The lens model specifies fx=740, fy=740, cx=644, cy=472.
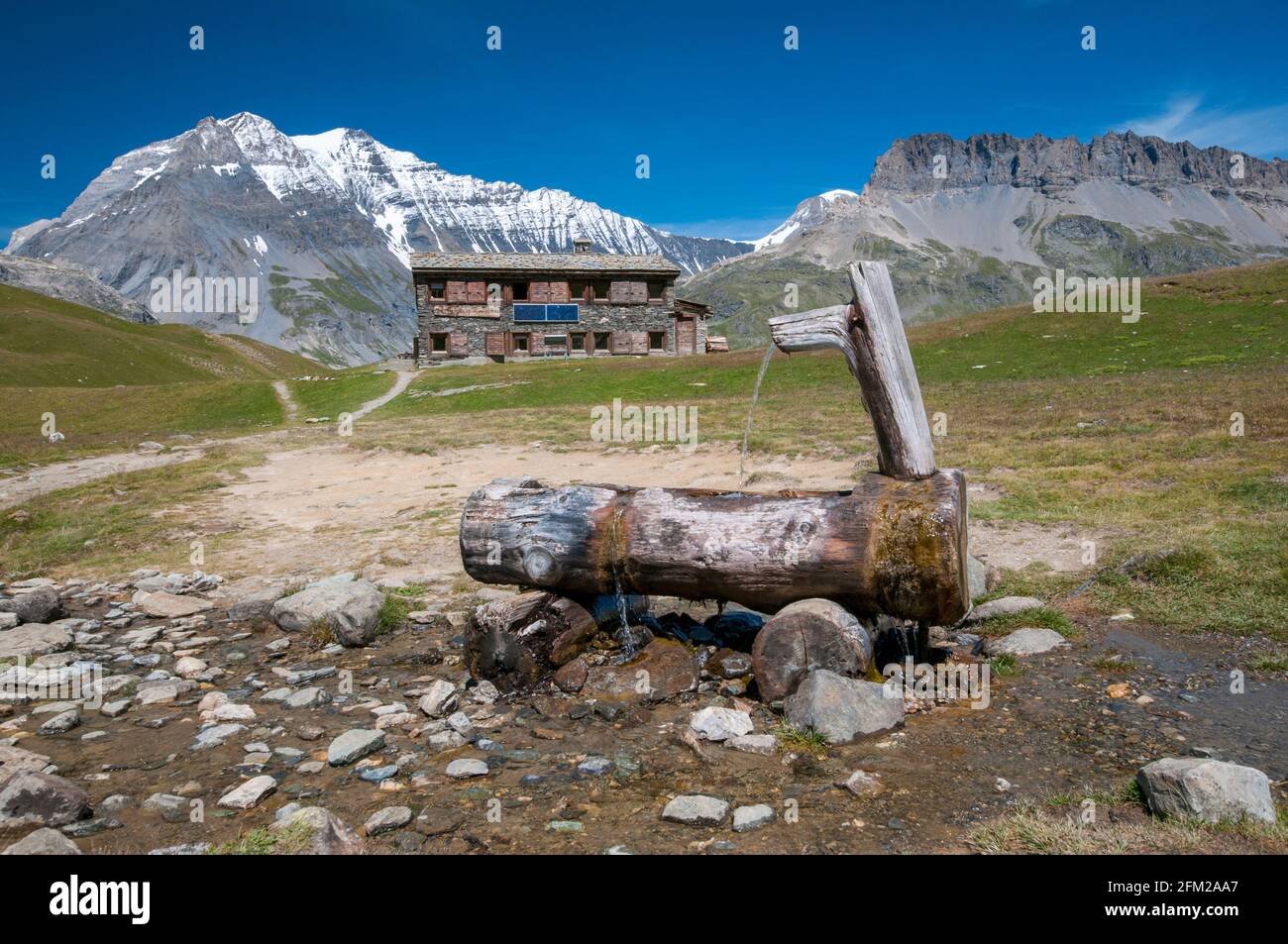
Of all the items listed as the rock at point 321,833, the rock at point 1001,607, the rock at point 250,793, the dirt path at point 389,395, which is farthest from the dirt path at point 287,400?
the rock at point 321,833

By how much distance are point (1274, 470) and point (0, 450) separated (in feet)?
117

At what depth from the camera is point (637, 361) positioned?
1890 inches

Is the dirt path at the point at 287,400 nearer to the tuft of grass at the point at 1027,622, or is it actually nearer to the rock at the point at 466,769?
the rock at the point at 466,769

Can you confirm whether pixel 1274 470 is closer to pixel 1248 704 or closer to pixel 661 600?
pixel 1248 704

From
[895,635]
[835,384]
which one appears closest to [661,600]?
[895,635]

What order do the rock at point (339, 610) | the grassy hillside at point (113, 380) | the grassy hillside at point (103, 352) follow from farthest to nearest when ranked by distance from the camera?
the grassy hillside at point (103, 352), the grassy hillside at point (113, 380), the rock at point (339, 610)

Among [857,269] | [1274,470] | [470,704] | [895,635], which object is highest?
[857,269]

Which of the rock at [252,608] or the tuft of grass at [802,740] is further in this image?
the rock at [252,608]

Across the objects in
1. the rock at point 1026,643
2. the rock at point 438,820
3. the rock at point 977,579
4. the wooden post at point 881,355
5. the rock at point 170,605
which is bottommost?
the rock at point 438,820

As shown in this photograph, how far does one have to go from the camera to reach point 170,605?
9930mm

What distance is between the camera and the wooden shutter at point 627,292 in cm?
5731

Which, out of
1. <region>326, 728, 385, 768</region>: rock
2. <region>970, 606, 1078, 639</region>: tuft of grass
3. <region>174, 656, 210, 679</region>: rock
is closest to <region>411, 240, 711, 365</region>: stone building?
<region>174, 656, 210, 679</region>: rock

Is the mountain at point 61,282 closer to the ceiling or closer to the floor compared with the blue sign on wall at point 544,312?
closer to the ceiling

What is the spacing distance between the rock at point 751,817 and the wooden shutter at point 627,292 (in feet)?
180
